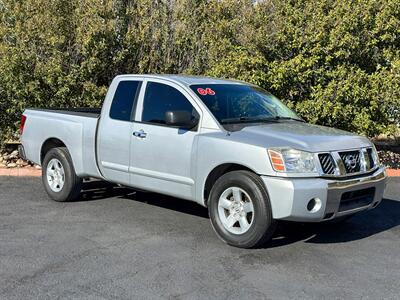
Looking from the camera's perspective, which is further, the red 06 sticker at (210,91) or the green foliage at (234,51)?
the green foliage at (234,51)

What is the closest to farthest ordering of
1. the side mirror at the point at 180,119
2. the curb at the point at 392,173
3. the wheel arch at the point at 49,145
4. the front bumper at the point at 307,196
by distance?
the front bumper at the point at 307,196 < the side mirror at the point at 180,119 < the wheel arch at the point at 49,145 < the curb at the point at 392,173

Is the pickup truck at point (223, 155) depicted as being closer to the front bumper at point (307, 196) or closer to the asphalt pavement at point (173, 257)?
the front bumper at point (307, 196)

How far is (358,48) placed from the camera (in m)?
10.9

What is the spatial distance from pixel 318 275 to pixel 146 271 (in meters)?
1.52

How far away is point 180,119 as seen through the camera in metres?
5.91

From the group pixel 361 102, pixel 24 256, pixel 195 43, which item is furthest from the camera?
pixel 195 43

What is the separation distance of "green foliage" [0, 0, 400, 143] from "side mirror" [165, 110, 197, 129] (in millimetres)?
4840

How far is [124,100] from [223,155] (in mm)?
1881

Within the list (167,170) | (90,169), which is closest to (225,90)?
(167,170)

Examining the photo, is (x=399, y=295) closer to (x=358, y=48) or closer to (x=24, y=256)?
(x=24, y=256)

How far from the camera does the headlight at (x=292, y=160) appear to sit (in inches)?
205

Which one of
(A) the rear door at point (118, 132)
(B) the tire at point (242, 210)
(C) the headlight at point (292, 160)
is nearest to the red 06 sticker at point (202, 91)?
(A) the rear door at point (118, 132)

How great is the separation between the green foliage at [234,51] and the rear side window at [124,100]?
394cm

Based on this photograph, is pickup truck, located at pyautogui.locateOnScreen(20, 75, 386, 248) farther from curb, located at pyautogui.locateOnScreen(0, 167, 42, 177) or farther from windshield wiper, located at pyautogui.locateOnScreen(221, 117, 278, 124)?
curb, located at pyautogui.locateOnScreen(0, 167, 42, 177)
